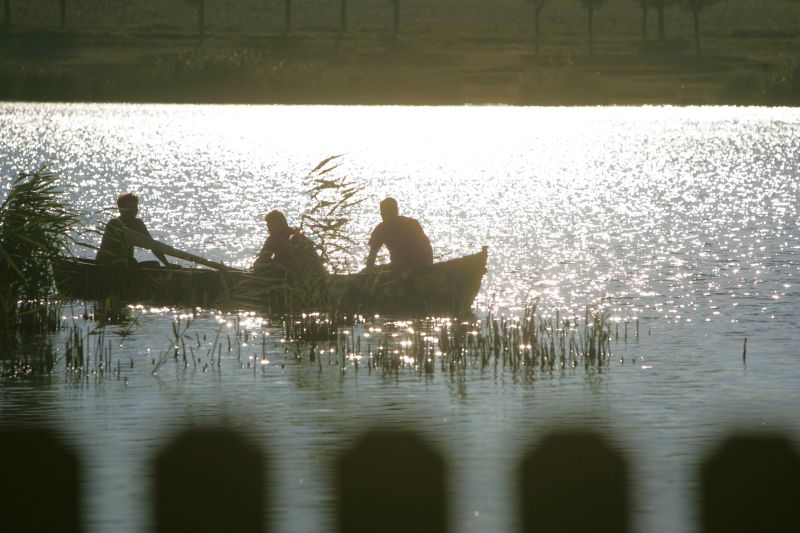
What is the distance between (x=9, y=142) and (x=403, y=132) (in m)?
29.5

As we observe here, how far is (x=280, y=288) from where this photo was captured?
18.8 meters

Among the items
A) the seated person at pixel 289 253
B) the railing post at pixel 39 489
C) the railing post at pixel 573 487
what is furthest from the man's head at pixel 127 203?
the railing post at pixel 573 487

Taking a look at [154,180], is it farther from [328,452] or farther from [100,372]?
[328,452]

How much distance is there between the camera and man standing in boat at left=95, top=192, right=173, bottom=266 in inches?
770

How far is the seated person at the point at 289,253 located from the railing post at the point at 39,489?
27.4ft

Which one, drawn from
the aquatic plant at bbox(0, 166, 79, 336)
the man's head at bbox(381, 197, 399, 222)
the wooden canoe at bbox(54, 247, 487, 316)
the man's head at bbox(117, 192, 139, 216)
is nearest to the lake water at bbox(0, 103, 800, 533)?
the wooden canoe at bbox(54, 247, 487, 316)

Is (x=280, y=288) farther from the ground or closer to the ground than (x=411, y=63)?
closer to the ground

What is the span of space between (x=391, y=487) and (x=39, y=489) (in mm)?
1843

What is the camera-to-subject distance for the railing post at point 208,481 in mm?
5637

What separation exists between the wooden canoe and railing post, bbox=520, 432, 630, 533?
10129 millimetres

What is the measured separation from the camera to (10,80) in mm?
92250

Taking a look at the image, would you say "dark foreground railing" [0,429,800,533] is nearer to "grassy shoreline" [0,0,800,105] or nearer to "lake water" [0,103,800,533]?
"lake water" [0,103,800,533]

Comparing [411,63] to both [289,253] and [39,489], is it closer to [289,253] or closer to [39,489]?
[289,253]

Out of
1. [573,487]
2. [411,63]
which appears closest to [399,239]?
[573,487]
